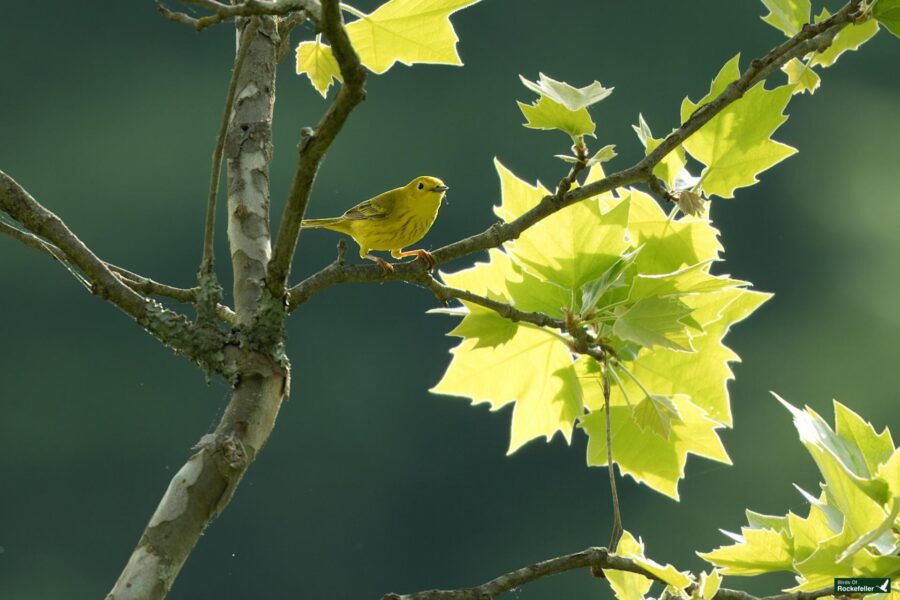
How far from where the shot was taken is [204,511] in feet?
2.24

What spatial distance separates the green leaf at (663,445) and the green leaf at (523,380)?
32mm

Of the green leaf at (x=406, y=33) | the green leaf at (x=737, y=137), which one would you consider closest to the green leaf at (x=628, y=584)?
the green leaf at (x=737, y=137)

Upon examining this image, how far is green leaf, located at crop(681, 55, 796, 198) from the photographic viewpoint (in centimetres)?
84

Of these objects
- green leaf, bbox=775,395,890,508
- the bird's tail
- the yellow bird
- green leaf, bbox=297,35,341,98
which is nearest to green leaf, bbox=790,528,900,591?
green leaf, bbox=775,395,890,508

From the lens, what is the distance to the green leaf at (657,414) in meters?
0.80

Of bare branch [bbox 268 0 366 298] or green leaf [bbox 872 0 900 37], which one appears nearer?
bare branch [bbox 268 0 366 298]

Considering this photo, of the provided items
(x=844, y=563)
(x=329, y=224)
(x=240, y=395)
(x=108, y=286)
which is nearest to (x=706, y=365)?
(x=844, y=563)

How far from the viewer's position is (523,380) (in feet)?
2.98

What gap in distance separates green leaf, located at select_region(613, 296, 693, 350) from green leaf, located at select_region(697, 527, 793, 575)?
15 centimetres

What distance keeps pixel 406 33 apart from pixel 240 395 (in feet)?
1.08

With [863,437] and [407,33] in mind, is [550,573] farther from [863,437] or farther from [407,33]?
[407,33]

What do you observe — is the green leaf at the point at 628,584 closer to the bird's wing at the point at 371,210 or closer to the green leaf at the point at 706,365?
the green leaf at the point at 706,365

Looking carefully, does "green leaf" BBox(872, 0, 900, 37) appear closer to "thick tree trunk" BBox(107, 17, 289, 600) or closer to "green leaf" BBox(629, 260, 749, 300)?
"green leaf" BBox(629, 260, 749, 300)

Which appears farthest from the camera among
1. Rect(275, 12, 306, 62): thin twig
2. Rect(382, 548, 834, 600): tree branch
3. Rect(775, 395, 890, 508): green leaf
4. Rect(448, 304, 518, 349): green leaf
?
Rect(275, 12, 306, 62): thin twig
